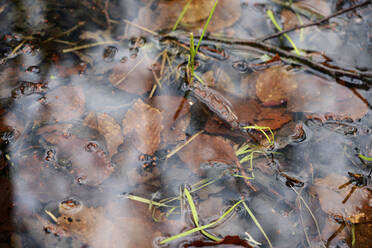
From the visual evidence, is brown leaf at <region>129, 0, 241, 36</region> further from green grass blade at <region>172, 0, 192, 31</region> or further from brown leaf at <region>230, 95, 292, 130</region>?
brown leaf at <region>230, 95, 292, 130</region>

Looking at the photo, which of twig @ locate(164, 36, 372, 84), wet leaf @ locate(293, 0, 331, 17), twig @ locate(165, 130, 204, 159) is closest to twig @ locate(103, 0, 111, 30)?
twig @ locate(164, 36, 372, 84)

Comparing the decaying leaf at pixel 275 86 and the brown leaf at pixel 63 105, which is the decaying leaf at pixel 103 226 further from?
the decaying leaf at pixel 275 86

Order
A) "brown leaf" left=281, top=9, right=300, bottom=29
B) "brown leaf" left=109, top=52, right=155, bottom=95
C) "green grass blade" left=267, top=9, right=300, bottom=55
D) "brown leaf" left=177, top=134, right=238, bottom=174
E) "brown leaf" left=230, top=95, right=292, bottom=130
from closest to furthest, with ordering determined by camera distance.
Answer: "brown leaf" left=177, top=134, right=238, bottom=174 < "brown leaf" left=230, top=95, right=292, bottom=130 < "brown leaf" left=109, top=52, right=155, bottom=95 < "green grass blade" left=267, top=9, right=300, bottom=55 < "brown leaf" left=281, top=9, right=300, bottom=29

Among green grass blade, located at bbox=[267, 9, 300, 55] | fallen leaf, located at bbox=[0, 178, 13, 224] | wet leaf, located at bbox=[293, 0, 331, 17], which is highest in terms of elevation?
wet leaf, located at bbox=[293, 0, 331, 17]

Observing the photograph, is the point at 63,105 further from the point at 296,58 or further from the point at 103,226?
the point at 296,58

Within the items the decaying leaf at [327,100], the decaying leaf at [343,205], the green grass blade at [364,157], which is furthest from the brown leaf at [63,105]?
the green grass blade at [364,157]

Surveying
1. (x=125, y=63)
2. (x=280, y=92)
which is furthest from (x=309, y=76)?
(x=125, y=63)
